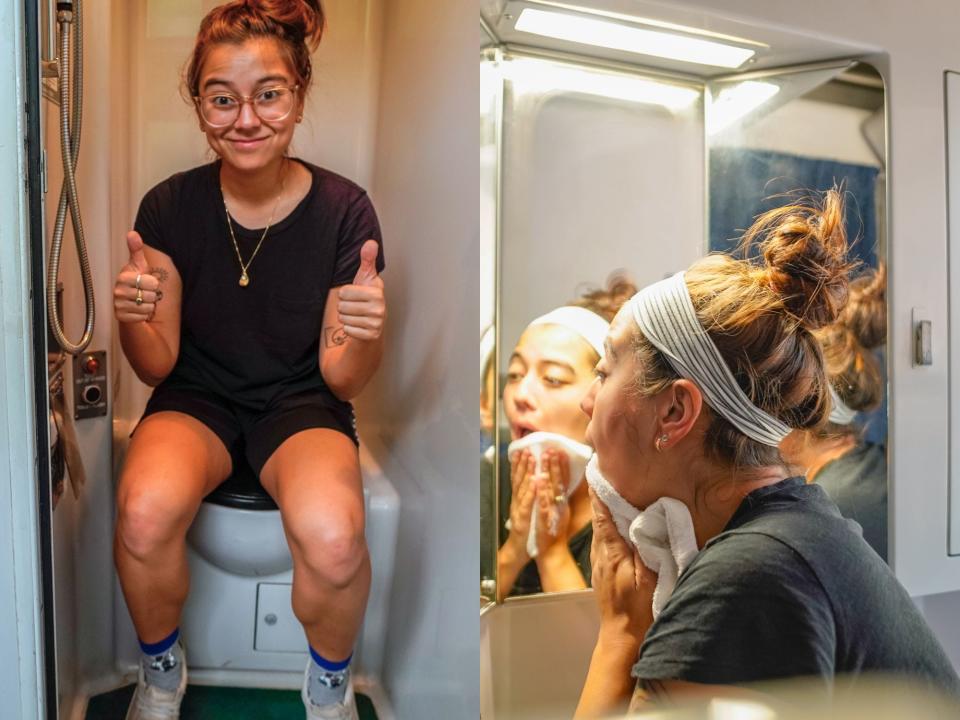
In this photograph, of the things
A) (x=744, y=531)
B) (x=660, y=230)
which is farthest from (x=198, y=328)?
(x=744, y=531)

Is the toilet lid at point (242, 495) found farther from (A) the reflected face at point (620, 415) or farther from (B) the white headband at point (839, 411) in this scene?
(B) the white headband at point (839, 411)

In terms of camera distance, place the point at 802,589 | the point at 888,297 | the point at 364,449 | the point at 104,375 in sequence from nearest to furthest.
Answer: the point at 802,589
the point at 888,297
the point at 104,375
the point at 364,449

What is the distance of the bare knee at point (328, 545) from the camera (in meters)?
1.67

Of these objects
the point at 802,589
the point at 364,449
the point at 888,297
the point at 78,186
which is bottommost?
the point at 802,589

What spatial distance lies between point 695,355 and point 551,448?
0.92 feet

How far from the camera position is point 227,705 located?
190 centimetres

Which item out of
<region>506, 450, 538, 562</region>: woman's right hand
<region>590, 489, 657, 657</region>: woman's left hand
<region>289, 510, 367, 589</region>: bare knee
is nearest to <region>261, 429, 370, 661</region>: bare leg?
<region>289, 510, 367, 589</region>: bare knee

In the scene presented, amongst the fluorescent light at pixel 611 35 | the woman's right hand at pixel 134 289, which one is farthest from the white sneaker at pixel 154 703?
the fluorescent light at pixel 611 35

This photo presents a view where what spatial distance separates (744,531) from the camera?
137 cm

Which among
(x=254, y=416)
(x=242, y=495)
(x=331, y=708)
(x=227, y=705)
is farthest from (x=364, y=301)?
(x=227, y=705)

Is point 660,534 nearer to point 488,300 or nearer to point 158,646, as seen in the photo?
point 488,300

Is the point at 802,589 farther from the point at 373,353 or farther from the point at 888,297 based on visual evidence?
the point at 373,353

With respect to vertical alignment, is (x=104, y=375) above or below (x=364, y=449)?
above

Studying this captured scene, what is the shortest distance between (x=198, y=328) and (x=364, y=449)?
0.48 m
